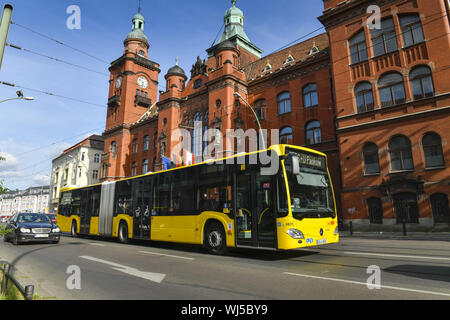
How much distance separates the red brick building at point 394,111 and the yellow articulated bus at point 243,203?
11.0 m

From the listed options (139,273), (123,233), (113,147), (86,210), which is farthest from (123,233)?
(113,147)

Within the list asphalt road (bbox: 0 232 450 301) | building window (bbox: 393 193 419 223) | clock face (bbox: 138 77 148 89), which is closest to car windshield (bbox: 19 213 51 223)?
asphalt road (bbox: 0 232 450 301)

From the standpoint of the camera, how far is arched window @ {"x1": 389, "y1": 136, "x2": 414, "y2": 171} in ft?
57.8

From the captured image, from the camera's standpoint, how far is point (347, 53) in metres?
20.9

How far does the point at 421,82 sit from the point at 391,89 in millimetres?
1673

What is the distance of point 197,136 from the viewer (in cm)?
3134

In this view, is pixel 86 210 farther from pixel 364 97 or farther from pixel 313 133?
pixel 364 97

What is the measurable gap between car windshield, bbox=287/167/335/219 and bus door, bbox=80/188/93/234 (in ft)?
43.5

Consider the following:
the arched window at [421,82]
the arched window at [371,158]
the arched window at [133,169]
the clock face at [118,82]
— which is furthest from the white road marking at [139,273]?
the clock face at [118,82]

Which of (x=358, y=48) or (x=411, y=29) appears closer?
(x=411, y=29)

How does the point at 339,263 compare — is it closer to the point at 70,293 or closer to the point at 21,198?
the point at 70,293

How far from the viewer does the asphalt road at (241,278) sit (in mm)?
4523

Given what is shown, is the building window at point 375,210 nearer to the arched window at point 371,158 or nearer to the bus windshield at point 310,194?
the arched window at point 371,158

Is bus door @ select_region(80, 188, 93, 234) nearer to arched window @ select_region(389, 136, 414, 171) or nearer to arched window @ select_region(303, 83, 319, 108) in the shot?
arched window @ select_region(303, 83, 319, 108)
